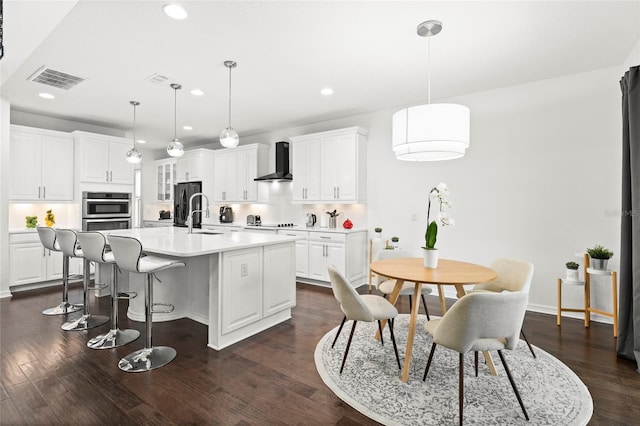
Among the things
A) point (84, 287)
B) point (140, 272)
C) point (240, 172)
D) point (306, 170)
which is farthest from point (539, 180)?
point (84, 287)

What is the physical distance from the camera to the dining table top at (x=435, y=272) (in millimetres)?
2338

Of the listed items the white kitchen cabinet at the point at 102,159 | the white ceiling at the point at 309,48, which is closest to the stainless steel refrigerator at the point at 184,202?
the white kitchen cabinet at the point at 102,159

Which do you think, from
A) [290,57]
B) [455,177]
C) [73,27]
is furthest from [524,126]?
[73,27]

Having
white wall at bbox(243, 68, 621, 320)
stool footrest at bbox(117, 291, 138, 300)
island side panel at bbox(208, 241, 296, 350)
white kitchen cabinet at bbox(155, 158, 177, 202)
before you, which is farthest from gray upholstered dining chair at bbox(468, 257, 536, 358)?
white kitchen cabinet at bbox(155, 158, 177, 202)

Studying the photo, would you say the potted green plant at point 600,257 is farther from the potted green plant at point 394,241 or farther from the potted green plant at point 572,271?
the potted green plant at point 394,241

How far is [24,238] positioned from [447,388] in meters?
5.94

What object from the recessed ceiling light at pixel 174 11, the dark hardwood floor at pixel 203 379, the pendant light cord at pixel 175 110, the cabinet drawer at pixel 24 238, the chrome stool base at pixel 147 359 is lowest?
the dark hardwood floor at pixel 203 379

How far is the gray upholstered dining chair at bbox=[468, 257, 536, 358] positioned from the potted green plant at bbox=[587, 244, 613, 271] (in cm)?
106

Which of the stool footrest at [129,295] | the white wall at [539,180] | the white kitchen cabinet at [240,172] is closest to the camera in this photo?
the stool footrest at [129,295]

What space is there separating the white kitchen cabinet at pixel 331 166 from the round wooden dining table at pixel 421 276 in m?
2.35

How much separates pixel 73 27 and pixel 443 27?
315 centimetres

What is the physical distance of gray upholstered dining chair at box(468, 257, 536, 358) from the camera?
8.91 feet

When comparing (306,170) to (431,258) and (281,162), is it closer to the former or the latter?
(281,162)

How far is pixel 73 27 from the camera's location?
2775mm
